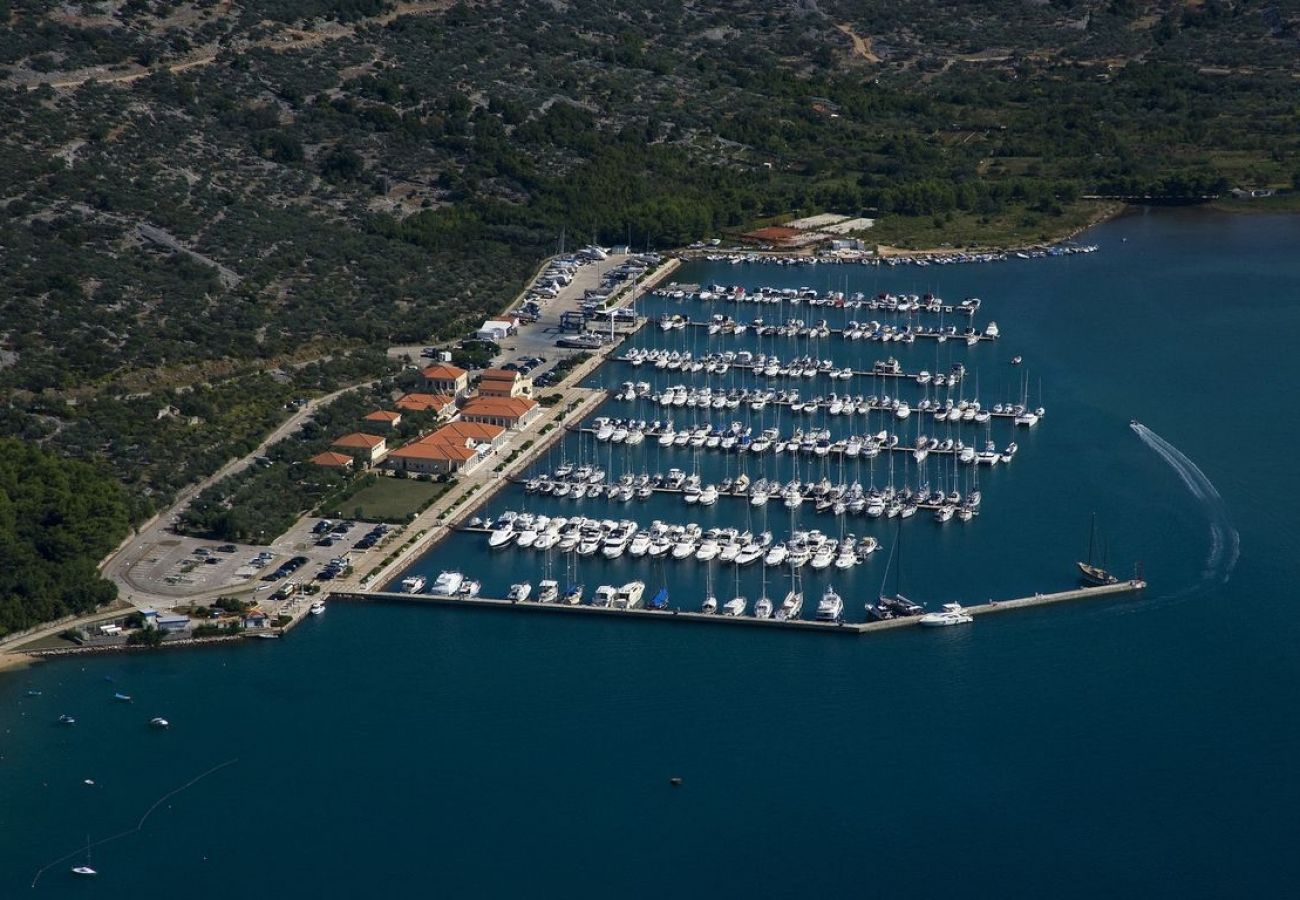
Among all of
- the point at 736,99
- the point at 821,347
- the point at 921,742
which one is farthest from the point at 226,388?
the point at 736,99

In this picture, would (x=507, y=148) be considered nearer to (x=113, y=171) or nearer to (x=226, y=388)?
(x=113, y=171)

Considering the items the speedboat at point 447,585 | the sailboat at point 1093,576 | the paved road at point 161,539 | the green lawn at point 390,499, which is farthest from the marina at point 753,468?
the paved road at point 161,539

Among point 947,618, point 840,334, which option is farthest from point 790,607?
point 840,334

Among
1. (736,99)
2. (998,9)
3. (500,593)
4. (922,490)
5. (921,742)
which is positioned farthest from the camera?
(998,9)

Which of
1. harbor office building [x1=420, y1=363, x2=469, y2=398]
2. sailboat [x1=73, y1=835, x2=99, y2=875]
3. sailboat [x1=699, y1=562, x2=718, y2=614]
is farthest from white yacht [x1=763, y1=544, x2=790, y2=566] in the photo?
sailboat [x1=73, y1=835, x2=99, y2=875]

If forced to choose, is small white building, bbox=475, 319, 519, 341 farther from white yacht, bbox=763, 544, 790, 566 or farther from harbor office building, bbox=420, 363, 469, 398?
white yacht, bbox=763, 544, 790, 566

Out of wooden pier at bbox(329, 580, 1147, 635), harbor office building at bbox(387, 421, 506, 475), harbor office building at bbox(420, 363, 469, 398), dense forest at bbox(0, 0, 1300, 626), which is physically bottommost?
wooden pier at bbox(329, 580, 1147, 635)
